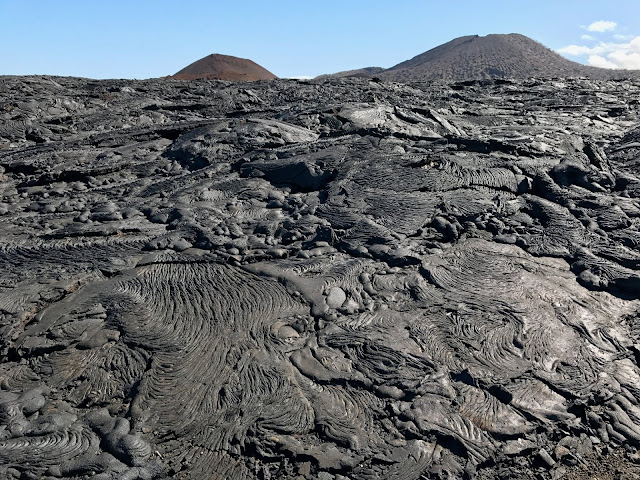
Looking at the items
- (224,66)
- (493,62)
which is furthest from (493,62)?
(224,66)

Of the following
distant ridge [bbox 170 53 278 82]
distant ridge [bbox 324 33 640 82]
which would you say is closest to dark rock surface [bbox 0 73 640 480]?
distant ridge [bbox 324 33 640 82]

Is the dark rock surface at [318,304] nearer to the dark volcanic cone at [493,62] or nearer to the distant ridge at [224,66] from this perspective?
the dark volcanic cone at [493,62]

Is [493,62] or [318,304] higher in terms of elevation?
[493,62]

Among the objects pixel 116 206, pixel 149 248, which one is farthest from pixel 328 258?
pixel 116 206

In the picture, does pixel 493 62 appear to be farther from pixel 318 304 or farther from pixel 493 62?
pixel 318 304

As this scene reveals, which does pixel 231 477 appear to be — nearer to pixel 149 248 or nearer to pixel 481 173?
pixel 149 248

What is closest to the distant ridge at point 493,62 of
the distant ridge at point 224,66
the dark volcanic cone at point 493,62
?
the dark volcanic cone at point 493,62
